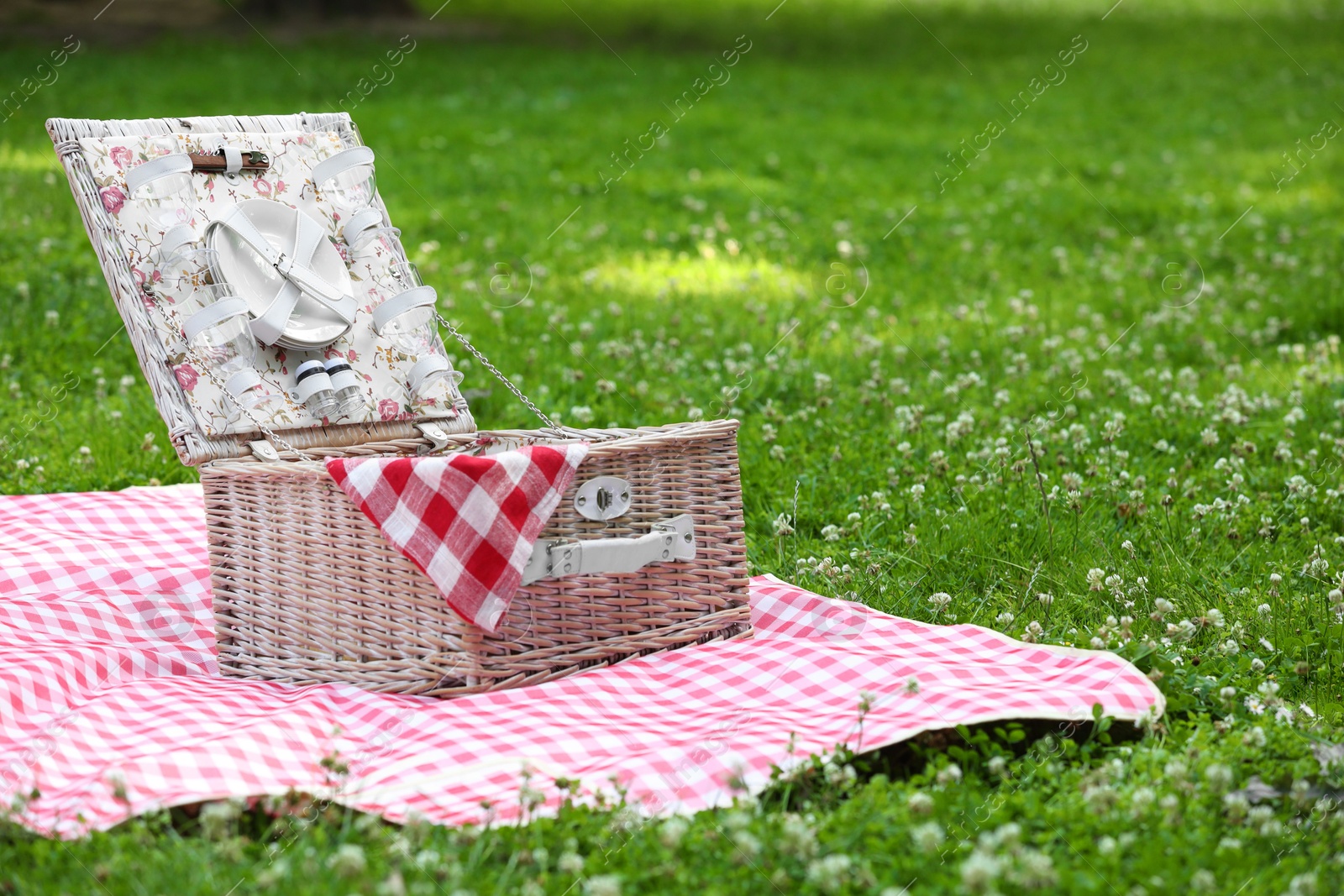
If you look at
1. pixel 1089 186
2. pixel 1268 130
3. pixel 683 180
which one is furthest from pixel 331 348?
pixel 1268 130

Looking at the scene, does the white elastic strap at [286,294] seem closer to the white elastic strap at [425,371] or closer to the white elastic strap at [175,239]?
the white elastic strap at [175,239]

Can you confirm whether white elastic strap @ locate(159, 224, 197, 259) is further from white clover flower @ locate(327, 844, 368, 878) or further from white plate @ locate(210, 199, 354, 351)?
white clover flower @ locate(327, 844, 368, 878)

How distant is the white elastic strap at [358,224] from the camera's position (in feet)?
14.1

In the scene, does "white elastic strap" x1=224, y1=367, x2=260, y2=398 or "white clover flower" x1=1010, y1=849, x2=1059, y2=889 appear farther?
"white elastic strap" x1=224, y1=367, x2=260, y2=398

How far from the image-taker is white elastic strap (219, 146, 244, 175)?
4.10 m

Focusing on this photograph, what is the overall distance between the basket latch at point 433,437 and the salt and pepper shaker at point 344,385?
23cm

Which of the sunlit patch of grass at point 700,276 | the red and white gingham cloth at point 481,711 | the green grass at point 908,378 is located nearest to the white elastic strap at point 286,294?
the red and white gingham cloth at point 481,711

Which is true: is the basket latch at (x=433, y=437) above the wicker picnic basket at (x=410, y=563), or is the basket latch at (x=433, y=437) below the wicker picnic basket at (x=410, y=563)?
above

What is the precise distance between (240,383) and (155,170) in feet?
2.34

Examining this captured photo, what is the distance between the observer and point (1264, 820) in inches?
94.9

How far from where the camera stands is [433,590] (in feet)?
10.5

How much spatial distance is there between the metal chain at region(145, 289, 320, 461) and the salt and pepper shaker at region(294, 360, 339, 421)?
6.5 inches

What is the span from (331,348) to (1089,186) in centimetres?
783

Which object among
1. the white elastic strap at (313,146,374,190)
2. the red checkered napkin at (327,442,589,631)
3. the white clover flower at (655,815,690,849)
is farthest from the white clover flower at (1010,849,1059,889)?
the white elastic strap at (313,146,374,190)
